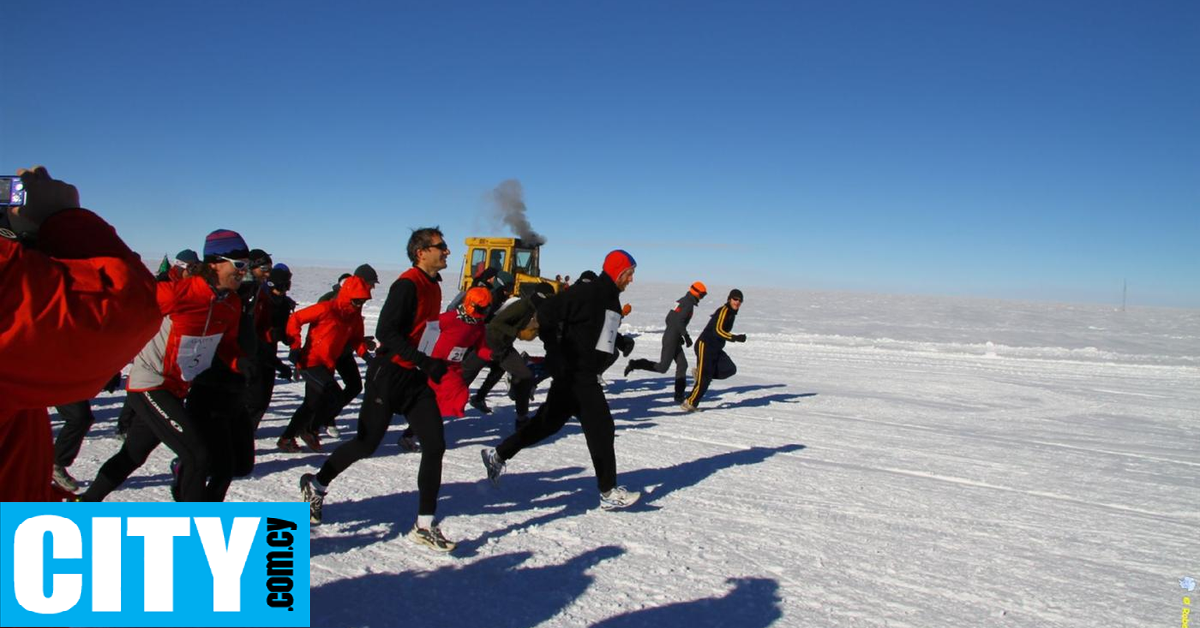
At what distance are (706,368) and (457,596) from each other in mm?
6958

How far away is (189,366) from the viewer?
3863 millimetres

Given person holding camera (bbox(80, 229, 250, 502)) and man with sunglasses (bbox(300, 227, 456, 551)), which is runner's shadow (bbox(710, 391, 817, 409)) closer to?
man with sunglasses (bbox(300, 227, 456, 551))

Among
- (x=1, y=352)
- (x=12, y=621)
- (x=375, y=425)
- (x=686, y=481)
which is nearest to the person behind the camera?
(x=1, y=352)

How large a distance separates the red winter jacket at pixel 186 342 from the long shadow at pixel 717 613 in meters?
2.61

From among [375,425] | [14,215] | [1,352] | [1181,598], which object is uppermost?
[14,215]

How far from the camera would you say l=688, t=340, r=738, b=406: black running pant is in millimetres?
9969

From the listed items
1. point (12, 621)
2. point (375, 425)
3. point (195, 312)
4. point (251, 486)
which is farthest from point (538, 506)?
point (12, 621)

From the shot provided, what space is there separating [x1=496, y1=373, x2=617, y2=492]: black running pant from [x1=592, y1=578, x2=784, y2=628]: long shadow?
60.9 inches

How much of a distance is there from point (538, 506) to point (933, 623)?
2664 mm

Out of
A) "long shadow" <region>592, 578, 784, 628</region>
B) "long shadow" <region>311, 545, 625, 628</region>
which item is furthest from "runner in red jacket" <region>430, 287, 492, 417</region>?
"long shadow" <region>592, 578, 784, 628</region>

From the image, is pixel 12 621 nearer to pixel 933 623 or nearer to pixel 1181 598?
pixel 933 623

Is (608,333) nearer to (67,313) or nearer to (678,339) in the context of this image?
(67,313)

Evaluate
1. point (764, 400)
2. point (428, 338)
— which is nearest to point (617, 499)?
point (428, 338)

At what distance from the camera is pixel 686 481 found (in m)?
5.98
